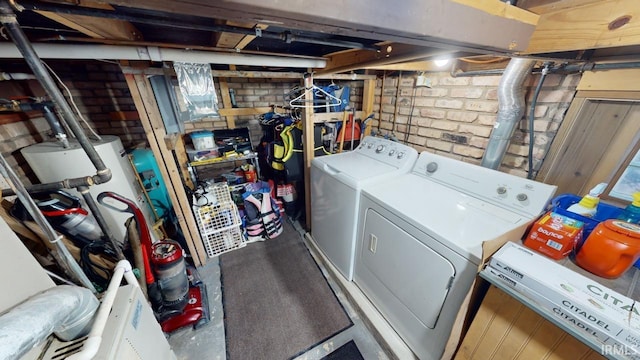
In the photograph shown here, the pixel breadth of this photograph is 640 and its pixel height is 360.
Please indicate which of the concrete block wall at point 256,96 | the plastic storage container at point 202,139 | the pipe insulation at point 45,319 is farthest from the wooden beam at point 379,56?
the pipe insulation at point 45,319

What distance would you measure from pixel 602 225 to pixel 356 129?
1.97 meters

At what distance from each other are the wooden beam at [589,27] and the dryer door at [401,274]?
2.95 feet

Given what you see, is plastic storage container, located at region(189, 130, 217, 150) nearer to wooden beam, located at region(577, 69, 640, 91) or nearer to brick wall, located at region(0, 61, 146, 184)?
brick wall, located at region(0, 61, 146, 184)

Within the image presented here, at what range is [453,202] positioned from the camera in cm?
132

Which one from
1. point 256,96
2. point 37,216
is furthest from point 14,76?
point 256,96

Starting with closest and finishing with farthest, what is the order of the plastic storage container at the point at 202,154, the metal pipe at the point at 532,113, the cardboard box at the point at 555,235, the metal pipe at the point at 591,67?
the cardboard box at the point at 555,235 < the metal pipe at the point at 591,67 < the metal pipe at the point at 532,113 < the plastic storage container at the point at 202,154

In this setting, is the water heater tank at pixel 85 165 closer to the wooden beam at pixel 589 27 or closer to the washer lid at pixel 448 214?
the washer lid at pixel 448 214

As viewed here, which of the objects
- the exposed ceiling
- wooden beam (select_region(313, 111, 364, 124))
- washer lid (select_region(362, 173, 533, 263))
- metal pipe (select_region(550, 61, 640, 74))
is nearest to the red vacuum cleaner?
the exposed ceiling

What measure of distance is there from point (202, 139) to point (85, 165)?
3.26ft

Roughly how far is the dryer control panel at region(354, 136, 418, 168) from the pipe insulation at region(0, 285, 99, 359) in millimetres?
1927

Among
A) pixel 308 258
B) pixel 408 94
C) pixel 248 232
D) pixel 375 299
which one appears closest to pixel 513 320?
pixel 375 299

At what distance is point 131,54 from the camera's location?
3.72 feet

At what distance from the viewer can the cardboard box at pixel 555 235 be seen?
36.1 inches

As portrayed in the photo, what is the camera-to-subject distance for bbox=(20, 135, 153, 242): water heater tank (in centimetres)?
144
